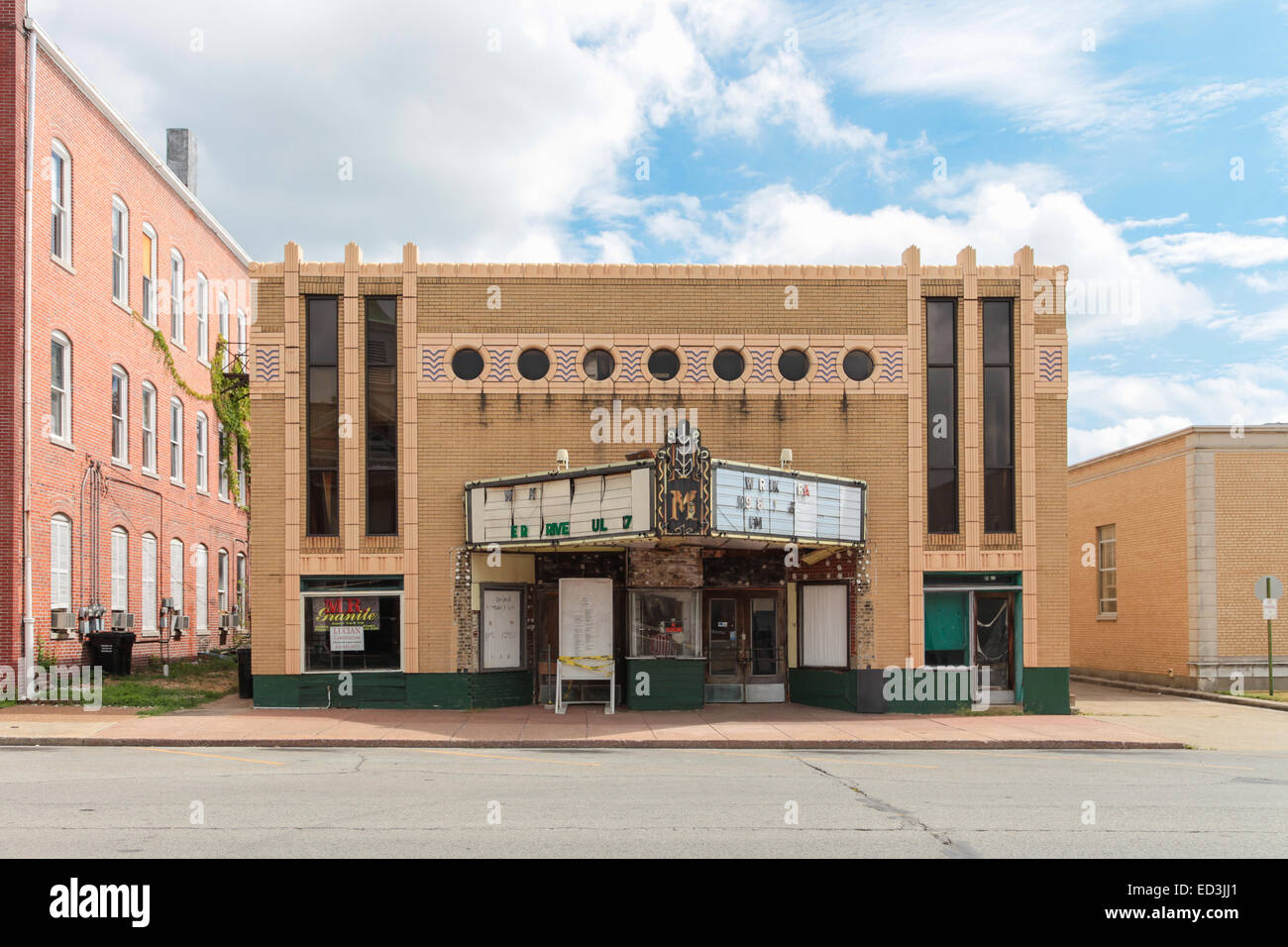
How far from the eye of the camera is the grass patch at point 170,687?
20.9 m

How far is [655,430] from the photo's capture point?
21.8 meters

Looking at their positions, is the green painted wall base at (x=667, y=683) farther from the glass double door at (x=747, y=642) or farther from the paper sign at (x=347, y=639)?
the paper sign at (x=347, y=639)

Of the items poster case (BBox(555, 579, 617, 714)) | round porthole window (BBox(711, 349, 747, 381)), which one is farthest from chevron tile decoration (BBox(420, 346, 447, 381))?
round porthole window (BBox(711, 349, 747, 381))

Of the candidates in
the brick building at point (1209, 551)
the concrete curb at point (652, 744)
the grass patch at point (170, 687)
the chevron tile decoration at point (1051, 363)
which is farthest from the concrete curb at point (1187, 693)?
the grass patch at point (170, 687)

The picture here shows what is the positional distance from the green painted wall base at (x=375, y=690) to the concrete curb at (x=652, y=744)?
3.89 meters

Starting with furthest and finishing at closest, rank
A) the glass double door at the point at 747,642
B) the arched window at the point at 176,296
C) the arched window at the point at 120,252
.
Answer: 1. the arched window at the point at 176,296
2. the arched window at the point at 120,252
3. the glass double door at the point at 747,642

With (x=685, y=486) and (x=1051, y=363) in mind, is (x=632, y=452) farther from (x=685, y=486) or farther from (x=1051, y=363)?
(x=1051, y=363)

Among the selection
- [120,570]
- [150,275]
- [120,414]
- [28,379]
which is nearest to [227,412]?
[150,275]

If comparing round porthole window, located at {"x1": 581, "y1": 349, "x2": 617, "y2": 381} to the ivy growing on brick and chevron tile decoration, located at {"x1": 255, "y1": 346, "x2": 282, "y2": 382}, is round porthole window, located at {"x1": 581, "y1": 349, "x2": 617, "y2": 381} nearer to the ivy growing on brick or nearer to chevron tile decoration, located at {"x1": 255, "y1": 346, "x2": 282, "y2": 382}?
chevron tile decoration, located at {"x1": 255, "y1": 346, "x2": 282, "y2": 382}

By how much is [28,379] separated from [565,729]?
13082mm

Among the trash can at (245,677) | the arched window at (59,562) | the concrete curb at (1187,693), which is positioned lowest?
the concrete curb at (1187,693)

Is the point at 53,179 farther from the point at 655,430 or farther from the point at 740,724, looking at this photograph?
the point at 740,724

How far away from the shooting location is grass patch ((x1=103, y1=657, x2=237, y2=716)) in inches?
824

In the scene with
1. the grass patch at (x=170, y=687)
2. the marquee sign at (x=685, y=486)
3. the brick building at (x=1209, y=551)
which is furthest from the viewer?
the brick building at (x=1209, y=551)
